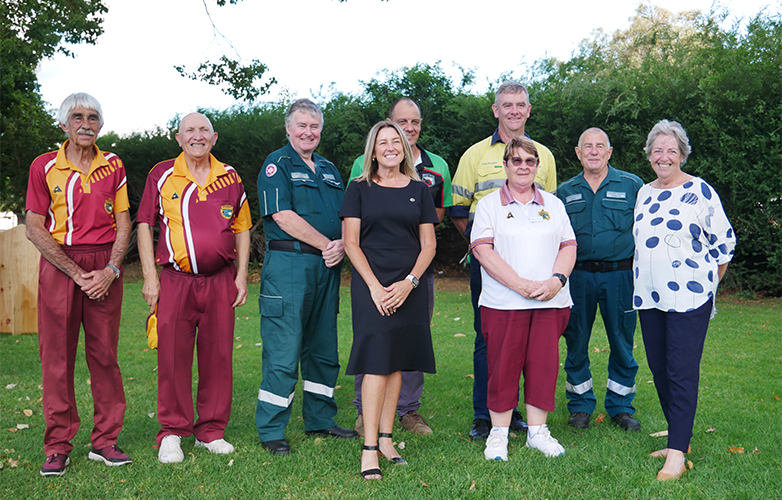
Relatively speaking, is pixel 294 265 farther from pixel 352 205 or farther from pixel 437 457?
pixel 437 457

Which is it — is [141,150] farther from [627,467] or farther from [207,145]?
[627,467]

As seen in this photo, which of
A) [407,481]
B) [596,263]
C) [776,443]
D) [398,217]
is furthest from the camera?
[596,263]

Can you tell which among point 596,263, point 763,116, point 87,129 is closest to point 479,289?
point 596,263

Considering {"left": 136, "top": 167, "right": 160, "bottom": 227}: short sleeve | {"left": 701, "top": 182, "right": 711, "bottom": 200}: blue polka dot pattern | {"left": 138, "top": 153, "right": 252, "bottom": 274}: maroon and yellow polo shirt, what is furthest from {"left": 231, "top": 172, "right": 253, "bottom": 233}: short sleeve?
{"left": 701, "top": 182, "right": 711, "bottom": 200}: blue polka dot pattern

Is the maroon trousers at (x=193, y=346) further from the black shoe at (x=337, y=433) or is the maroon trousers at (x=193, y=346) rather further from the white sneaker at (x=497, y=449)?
the white sneaker at (x=497, y=449)

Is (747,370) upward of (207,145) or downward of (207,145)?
downward

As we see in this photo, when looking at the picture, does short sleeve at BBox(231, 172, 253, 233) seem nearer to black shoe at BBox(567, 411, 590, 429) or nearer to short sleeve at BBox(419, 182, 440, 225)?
short sleeve at BBox(419, 182, 440, 225)

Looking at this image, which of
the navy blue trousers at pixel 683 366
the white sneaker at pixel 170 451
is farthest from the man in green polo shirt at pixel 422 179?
the navy blue trousers at pixel 683 366

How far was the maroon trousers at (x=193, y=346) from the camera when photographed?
381cm

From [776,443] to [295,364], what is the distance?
3220mm

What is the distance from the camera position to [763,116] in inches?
358

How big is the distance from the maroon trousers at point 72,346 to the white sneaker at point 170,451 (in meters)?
0.31

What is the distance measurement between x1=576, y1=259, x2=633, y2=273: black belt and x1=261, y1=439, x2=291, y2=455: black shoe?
7.94 ft

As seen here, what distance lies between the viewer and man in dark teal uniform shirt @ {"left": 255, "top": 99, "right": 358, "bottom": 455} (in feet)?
12.9
